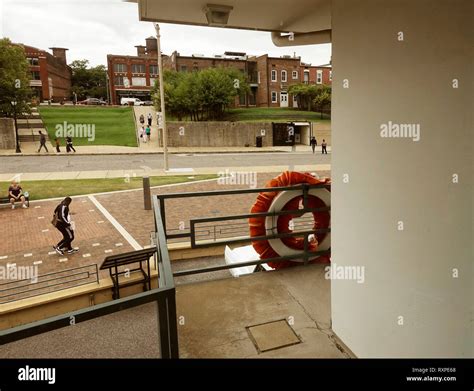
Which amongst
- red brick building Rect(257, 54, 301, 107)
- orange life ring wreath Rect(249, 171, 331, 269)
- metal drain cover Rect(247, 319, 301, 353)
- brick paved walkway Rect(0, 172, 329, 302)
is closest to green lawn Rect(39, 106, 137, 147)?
red brick building Rect(257, 54, 301, 107)

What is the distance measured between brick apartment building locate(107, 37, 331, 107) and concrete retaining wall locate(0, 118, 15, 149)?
2763 cm

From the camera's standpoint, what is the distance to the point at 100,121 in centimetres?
4431

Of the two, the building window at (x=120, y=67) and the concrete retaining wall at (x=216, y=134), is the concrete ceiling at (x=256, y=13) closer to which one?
the concrete retaining wall at (x=216, y=134)

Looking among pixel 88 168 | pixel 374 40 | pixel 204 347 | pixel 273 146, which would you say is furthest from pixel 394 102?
pixel 273 146

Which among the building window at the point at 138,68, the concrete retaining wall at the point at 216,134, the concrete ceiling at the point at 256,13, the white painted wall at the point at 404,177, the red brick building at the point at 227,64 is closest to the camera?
the white painted wall at the point at 404,177

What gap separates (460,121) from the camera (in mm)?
2305

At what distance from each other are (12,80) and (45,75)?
35662mm

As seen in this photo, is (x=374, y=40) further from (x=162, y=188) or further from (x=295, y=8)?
(x=162, y=188)

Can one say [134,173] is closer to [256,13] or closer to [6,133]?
[6,133]

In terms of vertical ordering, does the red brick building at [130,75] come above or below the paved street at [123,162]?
above

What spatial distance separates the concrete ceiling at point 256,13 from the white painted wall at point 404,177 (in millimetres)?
1047

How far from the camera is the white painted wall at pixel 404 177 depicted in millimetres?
2352

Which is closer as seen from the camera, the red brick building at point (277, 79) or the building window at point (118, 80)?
the red brick building at point (277, 79)

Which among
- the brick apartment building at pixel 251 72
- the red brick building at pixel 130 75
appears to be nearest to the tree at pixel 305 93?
the brick apartment building at pixel 251 72
